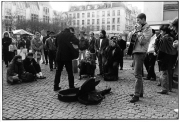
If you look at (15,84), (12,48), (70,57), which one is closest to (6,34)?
(12,48)

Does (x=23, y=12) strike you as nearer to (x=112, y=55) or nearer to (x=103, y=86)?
(x=112, y=55)

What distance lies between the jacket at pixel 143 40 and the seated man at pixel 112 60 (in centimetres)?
257

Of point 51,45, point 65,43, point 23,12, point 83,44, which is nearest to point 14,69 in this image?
point 65,43

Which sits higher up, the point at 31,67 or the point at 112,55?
the point at 112,55

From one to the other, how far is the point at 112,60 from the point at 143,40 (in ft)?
9.47

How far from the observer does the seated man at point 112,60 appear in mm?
6973

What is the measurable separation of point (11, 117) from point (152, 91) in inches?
143

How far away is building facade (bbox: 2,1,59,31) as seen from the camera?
34500 millimetres

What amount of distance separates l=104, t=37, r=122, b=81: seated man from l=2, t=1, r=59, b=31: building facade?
797 inches

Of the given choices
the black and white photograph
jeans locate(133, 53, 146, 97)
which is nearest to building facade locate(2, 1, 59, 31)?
the black and white photograph

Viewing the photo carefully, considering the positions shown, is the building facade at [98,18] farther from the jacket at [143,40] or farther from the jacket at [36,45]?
the jacket at [143,40]

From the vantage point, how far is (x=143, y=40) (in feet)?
14.2

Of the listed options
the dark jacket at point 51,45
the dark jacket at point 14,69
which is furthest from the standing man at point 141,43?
the dark jacket at point 51,45

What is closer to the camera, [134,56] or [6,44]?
[134,56]
